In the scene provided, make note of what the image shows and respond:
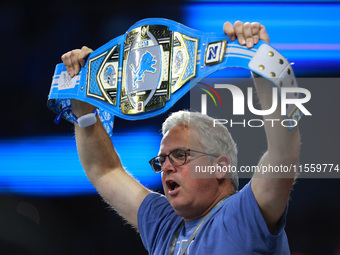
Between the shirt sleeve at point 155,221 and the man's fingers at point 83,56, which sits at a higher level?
the man's fingers at point 83,56

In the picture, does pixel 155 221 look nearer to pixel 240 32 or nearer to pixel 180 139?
pixel 180 139

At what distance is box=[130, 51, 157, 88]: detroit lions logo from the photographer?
167 centimetres

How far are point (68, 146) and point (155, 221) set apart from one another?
4.55 ft

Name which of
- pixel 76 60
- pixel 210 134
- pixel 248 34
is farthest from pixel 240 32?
pixel 76 60

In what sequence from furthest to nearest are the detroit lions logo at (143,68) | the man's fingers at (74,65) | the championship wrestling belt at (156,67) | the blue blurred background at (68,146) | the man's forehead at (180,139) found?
the blue blurred background at (68,146) < the man's fingers at (74,65) < the man's forehead at (180,139) < the detroit lions logo at (143,68) < the championship wrestling belt at (156,67)

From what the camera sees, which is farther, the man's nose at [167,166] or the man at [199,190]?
the man's nose at [167,166]

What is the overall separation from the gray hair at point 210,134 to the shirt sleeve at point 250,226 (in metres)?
0.27

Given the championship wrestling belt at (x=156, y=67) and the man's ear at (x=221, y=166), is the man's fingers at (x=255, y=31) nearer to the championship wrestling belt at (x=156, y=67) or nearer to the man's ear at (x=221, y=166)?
the championship wrestling belt at (x=156, y=67)

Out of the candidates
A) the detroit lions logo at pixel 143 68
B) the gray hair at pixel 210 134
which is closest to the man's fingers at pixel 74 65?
the detroit lions logo at pixel 143 68

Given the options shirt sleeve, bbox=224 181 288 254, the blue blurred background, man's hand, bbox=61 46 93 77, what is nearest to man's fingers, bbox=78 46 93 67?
man's hand, bbox=61 46 93 77

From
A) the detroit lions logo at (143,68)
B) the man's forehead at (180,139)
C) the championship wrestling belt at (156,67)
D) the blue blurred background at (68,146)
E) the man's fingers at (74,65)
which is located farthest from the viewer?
the blue blurred background at (68,146)

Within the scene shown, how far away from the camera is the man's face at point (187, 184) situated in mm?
1698

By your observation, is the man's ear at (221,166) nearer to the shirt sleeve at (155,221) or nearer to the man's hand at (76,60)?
the shirt sleeve at (155,221)

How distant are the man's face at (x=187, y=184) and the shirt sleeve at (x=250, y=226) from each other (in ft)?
0.58
